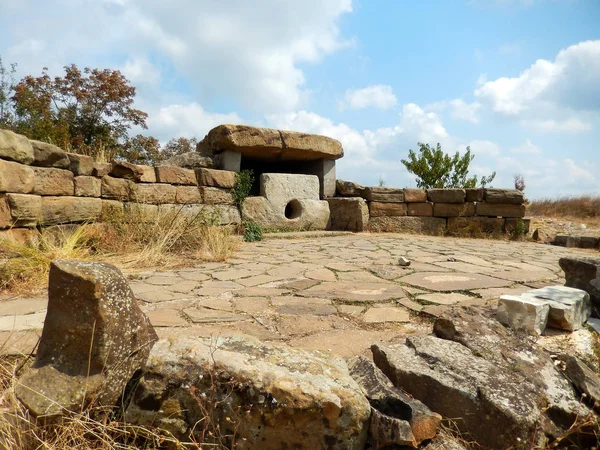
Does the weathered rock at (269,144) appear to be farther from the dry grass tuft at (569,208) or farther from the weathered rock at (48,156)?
the dry grass tuft at (569,208)

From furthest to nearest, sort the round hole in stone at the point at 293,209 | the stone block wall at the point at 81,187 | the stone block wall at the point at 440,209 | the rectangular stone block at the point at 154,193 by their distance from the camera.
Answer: the stone block wall at the point at 440,209 < the round hole in stone at the point at 293,209 < the rectangular stone block at the point at 154,193 < the stone block wall at the point at 81,187

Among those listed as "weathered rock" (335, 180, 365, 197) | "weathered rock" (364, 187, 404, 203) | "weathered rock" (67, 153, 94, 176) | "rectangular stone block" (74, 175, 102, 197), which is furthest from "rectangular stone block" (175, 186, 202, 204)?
"weathered rock" (364, 187, 404, 203)

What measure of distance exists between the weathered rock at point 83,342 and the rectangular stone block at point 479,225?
24.5 feet

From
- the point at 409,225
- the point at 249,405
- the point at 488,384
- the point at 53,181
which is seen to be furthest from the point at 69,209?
the point at 409,225

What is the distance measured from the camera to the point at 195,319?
2.08 metres

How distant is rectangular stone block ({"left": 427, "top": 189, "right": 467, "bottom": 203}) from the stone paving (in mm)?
3235

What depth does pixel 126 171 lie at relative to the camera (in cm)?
530

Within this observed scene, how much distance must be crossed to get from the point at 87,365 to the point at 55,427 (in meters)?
0.18

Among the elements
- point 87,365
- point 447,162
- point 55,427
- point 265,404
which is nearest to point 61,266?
point 87,365

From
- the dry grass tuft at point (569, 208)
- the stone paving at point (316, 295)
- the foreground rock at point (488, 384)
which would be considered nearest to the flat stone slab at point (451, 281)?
the stone paving at point (316, 295)

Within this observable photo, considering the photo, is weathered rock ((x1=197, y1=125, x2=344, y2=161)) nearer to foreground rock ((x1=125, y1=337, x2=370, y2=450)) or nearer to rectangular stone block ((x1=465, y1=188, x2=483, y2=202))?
rectangular stone block ((x1=465, y1=188, x2=483, y2=202))

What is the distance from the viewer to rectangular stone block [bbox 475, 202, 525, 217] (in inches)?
295

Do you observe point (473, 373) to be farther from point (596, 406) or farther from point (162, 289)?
point (162, 289)

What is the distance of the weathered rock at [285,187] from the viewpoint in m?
6.91
